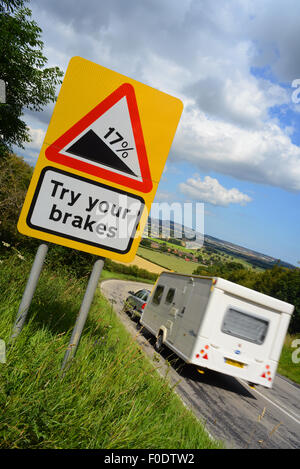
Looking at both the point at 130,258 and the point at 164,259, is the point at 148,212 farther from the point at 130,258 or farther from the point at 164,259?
the point at 164,259

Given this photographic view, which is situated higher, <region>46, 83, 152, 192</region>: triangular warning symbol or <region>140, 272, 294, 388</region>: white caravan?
<region>46, 83, 152, 192</region>: triangular warning symbol

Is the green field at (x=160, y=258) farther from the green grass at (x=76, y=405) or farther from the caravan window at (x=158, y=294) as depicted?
the green grass at (x=76, y=405)

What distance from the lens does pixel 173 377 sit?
26.3 feet

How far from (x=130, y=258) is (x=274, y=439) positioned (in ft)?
18.6

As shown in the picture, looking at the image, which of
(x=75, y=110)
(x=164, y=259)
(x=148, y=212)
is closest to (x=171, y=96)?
(x=75, y=110)

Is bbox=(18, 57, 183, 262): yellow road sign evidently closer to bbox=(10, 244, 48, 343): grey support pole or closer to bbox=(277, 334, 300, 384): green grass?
bbox=(10, 244, 48, 343): grey support pole

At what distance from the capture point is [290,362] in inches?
579

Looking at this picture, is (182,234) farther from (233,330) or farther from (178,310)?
(233,330)

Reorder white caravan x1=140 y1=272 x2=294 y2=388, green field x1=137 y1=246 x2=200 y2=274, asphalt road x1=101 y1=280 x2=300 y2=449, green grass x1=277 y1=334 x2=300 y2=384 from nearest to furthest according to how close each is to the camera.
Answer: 1. asphalt road x1=101 y1=280 x2=300 y2=449
2. white caravan x1=140 y1=272 x2=294 y2=388
3. green grass x1=277 y1=334 x2=300 y2=384
4. green field x1=137 y1=246 x2=200 y2=274

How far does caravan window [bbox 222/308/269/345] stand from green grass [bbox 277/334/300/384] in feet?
21.7

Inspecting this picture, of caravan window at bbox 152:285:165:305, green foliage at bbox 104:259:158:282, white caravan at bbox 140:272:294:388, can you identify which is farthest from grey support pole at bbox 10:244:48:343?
green foliage at bbox 104:259:158:282

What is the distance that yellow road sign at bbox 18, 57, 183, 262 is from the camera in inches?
92.7

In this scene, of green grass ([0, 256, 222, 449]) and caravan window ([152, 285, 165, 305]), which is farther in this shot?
caravan window ([152, 285, 165, 305])

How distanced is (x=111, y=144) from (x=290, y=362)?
15.5 m
